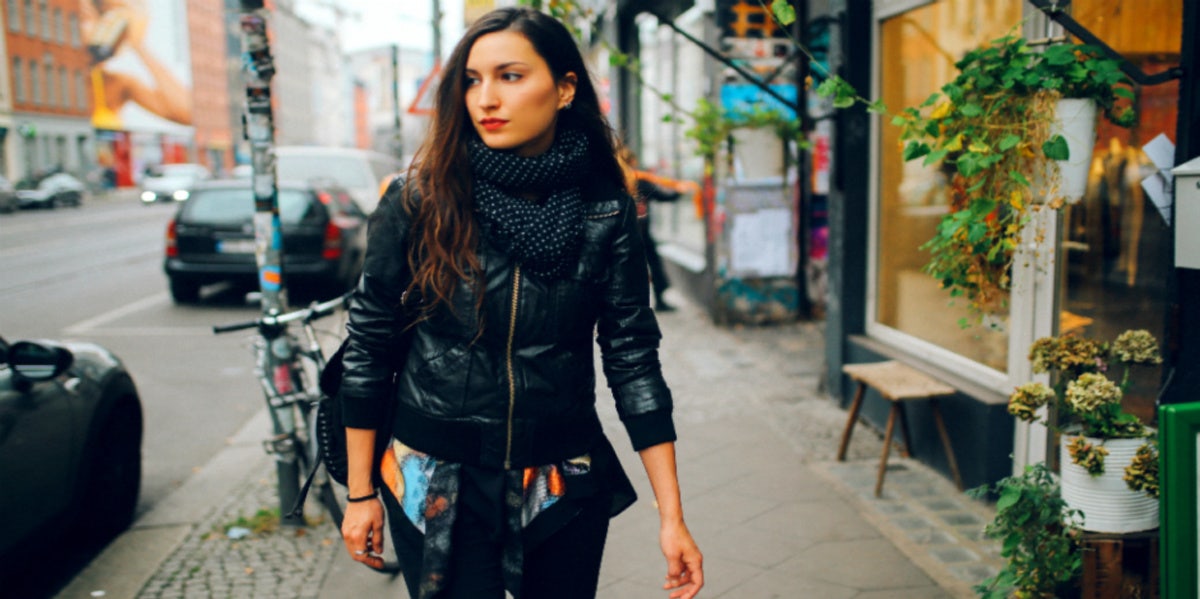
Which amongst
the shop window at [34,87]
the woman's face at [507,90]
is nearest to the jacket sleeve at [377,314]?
the woman's face at [507,90]

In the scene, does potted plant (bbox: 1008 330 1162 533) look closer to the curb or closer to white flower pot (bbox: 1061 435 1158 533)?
white flower pot (bbox: 1061 435 1158 533)

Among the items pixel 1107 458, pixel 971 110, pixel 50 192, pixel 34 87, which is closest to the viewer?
pixel 1107 458

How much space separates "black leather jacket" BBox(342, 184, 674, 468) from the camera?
1906mm

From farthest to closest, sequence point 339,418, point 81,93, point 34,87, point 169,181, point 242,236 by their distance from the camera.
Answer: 1. point 81,93
2. point 34,87
3. point 169,181
4. point 242,236
5. point 339,418

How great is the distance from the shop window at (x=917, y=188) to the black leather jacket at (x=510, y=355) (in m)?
3.46

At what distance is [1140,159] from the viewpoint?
405cm

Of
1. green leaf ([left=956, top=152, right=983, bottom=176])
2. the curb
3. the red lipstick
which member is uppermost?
the red lipstick

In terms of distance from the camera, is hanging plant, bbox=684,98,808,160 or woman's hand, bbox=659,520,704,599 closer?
woman's hand, bbox=659,520,704,599

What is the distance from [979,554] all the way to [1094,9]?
2.29 metres

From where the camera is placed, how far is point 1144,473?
2869 millimetres

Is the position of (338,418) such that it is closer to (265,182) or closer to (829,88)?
(829,88)

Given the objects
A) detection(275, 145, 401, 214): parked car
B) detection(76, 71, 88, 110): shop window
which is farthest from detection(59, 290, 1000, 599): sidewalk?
detection(76, 71, 88, 110): shop window

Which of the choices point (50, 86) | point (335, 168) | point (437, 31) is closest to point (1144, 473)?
point (335, 168)

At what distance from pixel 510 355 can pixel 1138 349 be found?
225cm
